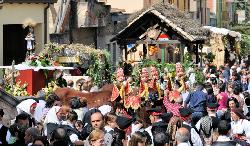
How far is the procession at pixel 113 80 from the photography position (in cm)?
1322

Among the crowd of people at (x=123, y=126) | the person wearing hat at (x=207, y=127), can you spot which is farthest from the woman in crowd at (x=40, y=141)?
the person wearing hat at (x=207, y=127)

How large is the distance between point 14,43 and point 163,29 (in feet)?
17.9

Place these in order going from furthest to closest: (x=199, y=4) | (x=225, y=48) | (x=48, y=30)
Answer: (x=199, y=4)
(x=225, y=48)
(x=48, y=30)

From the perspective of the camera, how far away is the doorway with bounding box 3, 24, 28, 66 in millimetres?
32000

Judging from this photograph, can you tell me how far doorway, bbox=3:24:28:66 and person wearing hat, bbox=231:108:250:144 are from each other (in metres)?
18.0

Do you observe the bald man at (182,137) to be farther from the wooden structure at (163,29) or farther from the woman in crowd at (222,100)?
the wooden structure at (163,29)

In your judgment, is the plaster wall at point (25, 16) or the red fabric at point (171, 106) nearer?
the red fabric at point (171, 106)

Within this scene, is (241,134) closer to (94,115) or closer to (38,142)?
(94,115)

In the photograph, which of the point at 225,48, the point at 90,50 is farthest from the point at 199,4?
Result: the point at 90,50

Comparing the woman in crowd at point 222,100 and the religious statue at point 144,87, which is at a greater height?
the religious statue at point 144,87

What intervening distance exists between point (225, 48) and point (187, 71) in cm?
1880

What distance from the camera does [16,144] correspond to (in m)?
12.8

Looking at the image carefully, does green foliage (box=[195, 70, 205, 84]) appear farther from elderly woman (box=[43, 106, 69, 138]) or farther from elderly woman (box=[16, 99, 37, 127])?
elderly woman (box=[43, 106, 69, 138])

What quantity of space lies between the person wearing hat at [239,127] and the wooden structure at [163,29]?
1532cm
